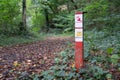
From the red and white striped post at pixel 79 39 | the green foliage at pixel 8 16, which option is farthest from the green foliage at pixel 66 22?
the red and white striped post at pixel 79 39

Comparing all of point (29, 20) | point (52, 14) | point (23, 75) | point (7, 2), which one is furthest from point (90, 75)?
point (29, 20)

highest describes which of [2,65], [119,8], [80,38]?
[119,8]

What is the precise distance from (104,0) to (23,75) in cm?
826

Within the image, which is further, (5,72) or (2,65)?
(2,65)

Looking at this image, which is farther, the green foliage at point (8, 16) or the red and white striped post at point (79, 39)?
the green foliage at point (8, 16)

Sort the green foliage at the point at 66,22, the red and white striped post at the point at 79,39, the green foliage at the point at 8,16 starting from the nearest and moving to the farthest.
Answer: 1. the red and white striped post at the point at 79,39
2. the green foliage at the point at 8,16
3. the green foliage at the point at 66,22

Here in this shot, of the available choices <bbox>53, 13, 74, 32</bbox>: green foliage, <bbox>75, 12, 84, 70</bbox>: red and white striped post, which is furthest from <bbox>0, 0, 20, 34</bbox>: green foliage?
<bbox>75, 12, 84, 70</bbox>: red and white striped post

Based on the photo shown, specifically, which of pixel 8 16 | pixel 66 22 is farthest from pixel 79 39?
pixel 66 22

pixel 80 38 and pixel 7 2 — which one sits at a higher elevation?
pixel 7 2

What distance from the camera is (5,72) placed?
5969 mm

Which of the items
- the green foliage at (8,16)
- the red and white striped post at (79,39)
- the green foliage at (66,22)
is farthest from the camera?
the green foliage at (66,22)

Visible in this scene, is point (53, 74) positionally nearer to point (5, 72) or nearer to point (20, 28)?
point (5, 72)

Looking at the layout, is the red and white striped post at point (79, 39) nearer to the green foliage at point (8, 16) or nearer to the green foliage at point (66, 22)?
the green foliage at point (8, 16)

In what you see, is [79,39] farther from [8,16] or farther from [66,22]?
[66,22]
